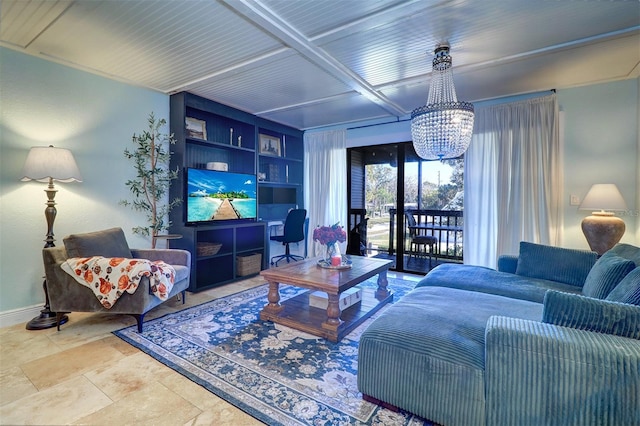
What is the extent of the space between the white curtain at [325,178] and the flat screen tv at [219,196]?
1238 millimetres

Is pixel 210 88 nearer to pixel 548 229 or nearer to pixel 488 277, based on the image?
pixel 488 277

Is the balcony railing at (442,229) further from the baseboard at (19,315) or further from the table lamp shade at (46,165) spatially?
the baseboard at (19,315)

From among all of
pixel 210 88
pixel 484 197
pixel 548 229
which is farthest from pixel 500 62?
pixel 210 88

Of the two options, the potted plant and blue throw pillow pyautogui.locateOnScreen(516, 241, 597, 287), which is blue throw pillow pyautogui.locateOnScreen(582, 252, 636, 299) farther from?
the potted plant

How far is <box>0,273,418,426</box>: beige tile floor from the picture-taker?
4.86 feet

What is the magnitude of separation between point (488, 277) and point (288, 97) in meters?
3.04

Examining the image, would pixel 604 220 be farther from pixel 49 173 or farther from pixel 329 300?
pixel 49 173

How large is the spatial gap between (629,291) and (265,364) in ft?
6.70

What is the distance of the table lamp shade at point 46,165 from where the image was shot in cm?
242

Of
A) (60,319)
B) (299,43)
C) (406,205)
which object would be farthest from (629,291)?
(60,319)

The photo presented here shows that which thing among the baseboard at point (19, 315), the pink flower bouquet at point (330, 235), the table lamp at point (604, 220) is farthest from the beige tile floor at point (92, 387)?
the table lamp at point (604, 220)

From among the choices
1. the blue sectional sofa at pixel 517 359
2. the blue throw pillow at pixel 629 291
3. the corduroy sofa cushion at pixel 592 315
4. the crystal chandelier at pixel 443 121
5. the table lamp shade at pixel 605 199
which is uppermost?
the crystal chandelier at pixel 443 121

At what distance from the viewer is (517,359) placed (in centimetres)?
122

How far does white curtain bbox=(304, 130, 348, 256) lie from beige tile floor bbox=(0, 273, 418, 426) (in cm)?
345
